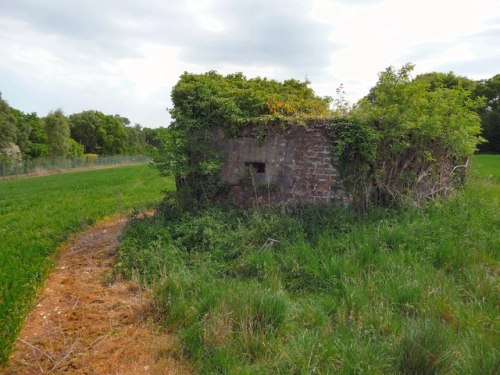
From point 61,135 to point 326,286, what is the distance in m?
58.4

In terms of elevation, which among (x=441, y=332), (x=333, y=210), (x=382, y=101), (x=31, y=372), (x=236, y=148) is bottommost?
(x=31, y=372)

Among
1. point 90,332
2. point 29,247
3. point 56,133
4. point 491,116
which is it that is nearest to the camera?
point 90,332

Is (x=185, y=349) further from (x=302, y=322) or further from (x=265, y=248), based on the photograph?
(x=265, y=248)

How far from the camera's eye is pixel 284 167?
22.6 feet

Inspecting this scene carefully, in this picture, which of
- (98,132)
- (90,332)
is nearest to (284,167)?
(90,332)

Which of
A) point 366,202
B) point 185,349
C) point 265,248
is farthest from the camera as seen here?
point 366,202

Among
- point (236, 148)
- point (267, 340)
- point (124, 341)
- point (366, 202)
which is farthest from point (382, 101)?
point (124, 341)

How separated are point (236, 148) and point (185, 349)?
14.3 ft

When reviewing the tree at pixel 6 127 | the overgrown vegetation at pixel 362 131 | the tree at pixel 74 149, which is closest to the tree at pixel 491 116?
the overgrown vegetation at pixel 362 131

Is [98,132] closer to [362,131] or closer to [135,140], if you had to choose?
[135,140]

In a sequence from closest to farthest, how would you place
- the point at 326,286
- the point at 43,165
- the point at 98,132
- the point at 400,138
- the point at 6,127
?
1. the point at 326,286
2. the point at 400,138
3. the point at 6,127
4. the point at 43,165
5. the point at 98,132

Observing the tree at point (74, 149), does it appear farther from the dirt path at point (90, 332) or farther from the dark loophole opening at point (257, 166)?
the dirt path at point (90, 332)

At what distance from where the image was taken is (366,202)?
653 centimetres

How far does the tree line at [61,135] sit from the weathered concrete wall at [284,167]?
5.65ft
